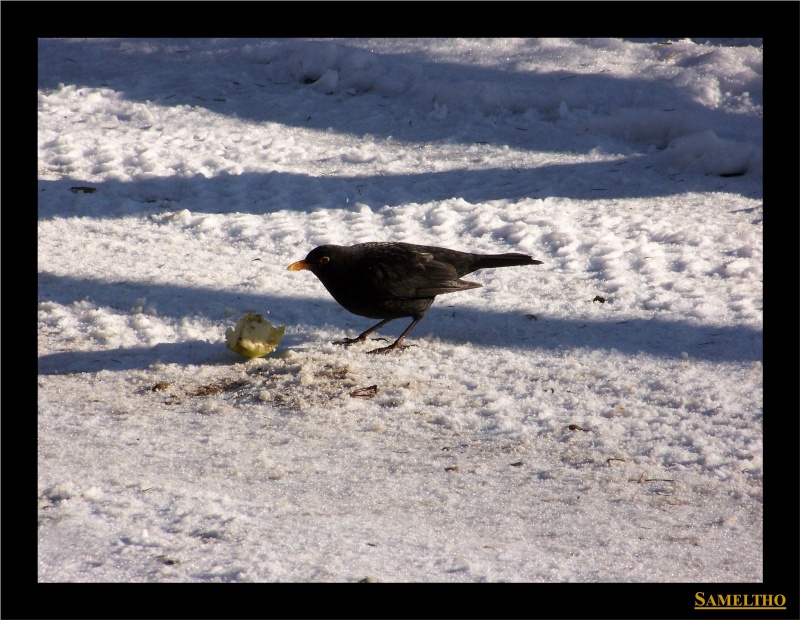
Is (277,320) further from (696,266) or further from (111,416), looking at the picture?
(696,266)

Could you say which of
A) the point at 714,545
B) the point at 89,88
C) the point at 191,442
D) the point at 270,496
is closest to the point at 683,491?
the point at 714,545

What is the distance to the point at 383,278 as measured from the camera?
490cm

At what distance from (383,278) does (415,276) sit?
0.23 metres

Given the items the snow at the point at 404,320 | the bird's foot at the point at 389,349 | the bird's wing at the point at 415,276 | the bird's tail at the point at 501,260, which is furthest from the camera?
the bird's tail at the point at 501,260

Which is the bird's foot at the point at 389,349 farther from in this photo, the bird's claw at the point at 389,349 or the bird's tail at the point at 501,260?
the bird's tail at the point at 501,260

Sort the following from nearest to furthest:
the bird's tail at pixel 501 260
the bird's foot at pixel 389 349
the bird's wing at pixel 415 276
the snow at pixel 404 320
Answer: the snow at pixel 404 320 → the bird's wing at pixel 415 276 → the bird's foot at pixel 389 349 → the bird's tail at pixel 501 260

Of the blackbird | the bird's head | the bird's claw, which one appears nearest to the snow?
the bird's claw

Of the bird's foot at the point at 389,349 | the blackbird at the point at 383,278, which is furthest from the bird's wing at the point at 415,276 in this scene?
the bird's foot at the point at 389,349

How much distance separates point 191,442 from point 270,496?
70 cm

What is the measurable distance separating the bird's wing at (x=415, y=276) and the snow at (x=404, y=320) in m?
0.38

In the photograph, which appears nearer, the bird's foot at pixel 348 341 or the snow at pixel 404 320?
the snow at pixel 404 320

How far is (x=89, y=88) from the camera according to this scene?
927cm

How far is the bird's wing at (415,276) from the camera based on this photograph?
4914 mm

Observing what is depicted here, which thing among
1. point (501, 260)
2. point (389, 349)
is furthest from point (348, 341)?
point (501, 260)
